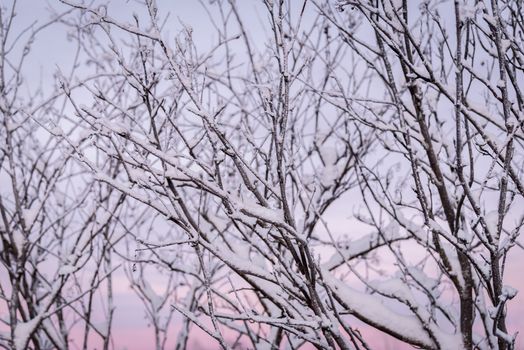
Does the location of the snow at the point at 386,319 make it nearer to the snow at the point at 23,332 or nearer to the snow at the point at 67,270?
the snow at the point at 67,270

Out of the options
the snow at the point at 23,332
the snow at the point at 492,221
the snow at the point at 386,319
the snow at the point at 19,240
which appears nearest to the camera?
the snow at the point at 492,221

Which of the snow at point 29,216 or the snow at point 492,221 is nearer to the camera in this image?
the snow at point 492,221

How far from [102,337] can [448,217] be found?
4669 millimetres

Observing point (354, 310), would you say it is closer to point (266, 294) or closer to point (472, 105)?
point (266, 294)

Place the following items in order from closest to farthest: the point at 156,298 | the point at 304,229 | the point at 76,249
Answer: the point at 304,229, the point at 76,249, the point at 156,298

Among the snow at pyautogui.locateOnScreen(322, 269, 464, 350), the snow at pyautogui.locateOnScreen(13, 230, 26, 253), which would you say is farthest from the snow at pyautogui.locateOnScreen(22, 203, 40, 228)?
the snow at pyautogui.locateOnScreen(322, 269, 464, 350)

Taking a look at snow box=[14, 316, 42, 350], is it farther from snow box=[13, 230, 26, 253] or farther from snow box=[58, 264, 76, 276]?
snow box=[13, 230, 26, 253]

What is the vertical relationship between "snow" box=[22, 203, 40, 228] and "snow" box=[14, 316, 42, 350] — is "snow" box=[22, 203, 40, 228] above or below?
above

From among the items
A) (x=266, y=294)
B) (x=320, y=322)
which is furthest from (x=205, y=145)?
(x=320, y=322)

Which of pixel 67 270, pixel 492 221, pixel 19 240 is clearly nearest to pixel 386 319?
pixel 492 221

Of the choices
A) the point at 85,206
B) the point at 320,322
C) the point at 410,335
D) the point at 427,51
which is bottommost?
the point at 320,322

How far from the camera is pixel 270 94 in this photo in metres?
2.01

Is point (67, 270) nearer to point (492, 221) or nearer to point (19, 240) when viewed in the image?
point (19, 240)

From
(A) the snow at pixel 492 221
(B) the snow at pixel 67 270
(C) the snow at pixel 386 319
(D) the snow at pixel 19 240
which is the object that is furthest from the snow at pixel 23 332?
(A) the snow at pixel 492 221
